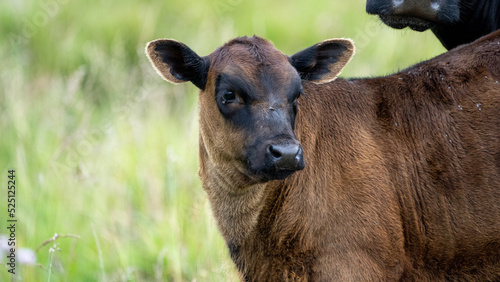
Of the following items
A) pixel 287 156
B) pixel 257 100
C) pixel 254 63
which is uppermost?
pixel 254 63

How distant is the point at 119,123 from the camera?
9.53 m

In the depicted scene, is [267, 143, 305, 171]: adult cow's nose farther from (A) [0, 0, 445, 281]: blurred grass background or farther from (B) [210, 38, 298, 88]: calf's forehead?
(A) [0, 0, 445, 281]: blurred grass background

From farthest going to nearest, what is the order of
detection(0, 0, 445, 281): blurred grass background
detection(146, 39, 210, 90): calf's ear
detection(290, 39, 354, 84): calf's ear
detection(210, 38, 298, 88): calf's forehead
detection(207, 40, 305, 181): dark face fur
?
detection(0, 0, 445, 281): blurred grass background, detection(290, 39, 354, 84): calf's ear, detection(146, 39, 210, 90): calf's ear, detection(210, 38, 298, 88): calf's forehead, detection(207, 40, 305, 181): dark face fur

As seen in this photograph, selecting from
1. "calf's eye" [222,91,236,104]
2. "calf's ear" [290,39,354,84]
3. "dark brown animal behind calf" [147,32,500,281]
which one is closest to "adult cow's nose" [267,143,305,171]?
"dark brown animal behind calf" [147,32,500,281]

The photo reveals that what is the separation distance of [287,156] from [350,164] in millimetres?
881

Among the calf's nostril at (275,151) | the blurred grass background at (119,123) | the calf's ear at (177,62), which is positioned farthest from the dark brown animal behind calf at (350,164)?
the blurred grass background at (119,123)

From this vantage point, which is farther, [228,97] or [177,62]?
[177,62]

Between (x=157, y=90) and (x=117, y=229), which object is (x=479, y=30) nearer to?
(x=117, y=229)

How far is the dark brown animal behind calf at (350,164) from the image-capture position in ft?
16.2

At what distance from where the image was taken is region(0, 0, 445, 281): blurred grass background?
709cm

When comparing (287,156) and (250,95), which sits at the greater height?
(250,95)

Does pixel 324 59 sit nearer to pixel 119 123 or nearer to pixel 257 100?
pixel 257 100

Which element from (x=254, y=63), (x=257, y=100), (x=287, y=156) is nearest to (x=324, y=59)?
(x=254, y=63)

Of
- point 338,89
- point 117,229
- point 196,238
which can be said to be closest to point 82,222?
point 117,229
